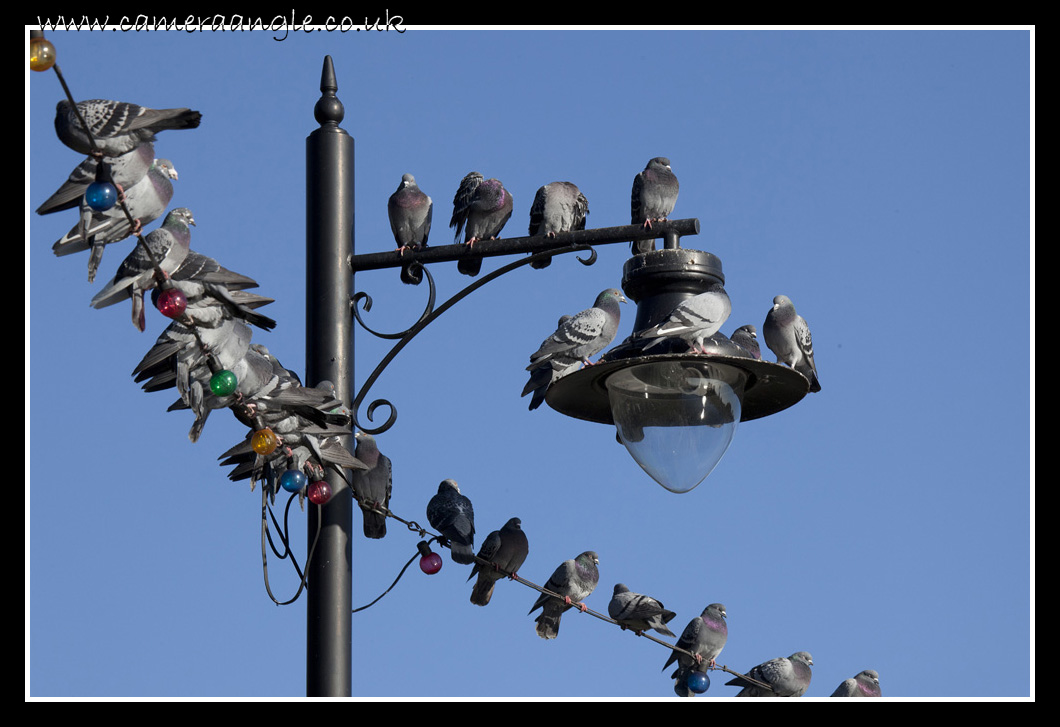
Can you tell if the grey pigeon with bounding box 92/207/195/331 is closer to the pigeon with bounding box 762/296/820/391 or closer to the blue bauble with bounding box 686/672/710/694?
the blue bauble with bounding box 686/672/710/694

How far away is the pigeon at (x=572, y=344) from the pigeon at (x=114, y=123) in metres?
3.29

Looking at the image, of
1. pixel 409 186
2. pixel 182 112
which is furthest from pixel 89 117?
pixel 409 186

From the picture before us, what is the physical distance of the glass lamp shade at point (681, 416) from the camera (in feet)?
18.1

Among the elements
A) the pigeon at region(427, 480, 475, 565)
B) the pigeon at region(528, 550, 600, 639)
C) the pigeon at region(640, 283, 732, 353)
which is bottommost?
the pigeon at region(528, 550, 600, 639)

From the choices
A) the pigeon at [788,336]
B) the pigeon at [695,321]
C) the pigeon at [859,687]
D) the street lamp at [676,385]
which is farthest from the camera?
the pigeon at [859,687]

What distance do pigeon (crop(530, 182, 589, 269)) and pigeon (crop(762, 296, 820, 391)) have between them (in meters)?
1.41

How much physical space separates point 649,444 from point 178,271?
1.88 m

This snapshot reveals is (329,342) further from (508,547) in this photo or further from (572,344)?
(508,547)

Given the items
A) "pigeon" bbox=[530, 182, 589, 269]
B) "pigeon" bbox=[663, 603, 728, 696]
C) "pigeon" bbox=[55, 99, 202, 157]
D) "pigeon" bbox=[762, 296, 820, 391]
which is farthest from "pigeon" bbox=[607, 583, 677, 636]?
"pigeon" bbox=[55, 99, 202, 157]

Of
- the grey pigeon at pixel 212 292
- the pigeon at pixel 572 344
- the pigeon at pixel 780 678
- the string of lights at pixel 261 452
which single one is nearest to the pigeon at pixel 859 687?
the pigeon at pixel 780 678

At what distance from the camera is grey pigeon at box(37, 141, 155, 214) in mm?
4516

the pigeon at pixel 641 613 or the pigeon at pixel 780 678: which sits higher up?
the pigeon at pixel 641 613

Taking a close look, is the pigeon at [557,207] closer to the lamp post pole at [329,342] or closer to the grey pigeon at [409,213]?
the grey pigeon at [409,213]

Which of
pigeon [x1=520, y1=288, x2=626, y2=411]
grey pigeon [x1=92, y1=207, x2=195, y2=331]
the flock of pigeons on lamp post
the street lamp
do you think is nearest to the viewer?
the flock of pigeons on lamp post
